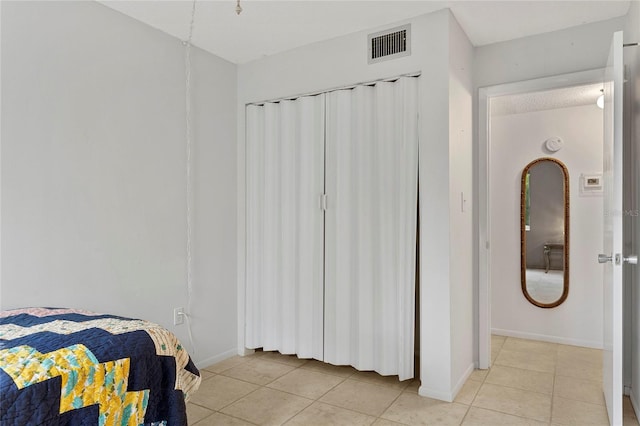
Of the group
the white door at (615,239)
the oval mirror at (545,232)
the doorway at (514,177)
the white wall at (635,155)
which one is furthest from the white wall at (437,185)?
the oval mirror at (545,232)

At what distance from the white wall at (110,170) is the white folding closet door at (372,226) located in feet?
3.02

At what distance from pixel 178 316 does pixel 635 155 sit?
3.13 meters

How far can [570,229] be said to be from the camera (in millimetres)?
Result: 3945

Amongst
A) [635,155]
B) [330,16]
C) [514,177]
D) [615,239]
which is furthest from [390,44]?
[514,177]

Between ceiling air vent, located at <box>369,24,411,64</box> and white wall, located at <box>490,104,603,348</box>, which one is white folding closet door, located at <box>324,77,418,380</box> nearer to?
ceiling air vent, located at <box>369,24,411,64</box>

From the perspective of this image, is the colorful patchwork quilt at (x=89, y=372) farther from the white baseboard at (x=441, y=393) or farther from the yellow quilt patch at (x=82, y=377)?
the white baseboard at (x=441, y=393)

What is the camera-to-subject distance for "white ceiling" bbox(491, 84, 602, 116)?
136 inches

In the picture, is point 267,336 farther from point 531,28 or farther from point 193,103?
point 531,28

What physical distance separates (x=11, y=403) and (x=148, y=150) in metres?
1.89

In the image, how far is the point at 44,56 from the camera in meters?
2.25

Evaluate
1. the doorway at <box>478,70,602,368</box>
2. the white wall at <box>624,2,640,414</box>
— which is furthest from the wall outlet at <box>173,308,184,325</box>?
the white wall at <box>624,2,640,414</box>

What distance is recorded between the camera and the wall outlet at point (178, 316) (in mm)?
2984

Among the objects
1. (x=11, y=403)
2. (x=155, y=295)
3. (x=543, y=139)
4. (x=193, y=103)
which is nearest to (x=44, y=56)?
(x=193, y=103)

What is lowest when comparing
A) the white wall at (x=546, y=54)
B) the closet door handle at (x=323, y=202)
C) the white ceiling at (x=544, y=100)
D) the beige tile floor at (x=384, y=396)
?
the beige tile floor at (x=384, y=396)
